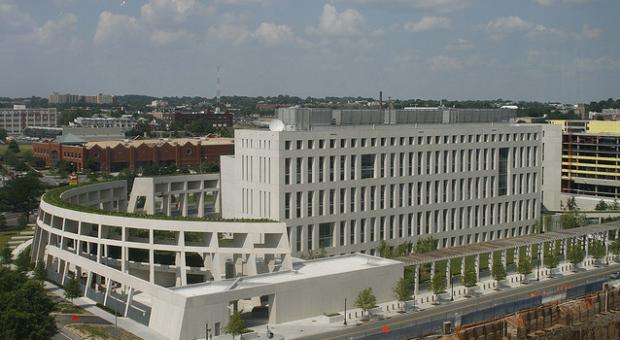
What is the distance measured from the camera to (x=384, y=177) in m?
68.8

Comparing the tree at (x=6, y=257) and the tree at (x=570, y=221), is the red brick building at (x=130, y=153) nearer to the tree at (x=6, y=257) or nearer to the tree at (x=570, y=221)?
the tree at (x=6, y=257)

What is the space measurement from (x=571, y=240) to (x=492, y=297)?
21541 mm

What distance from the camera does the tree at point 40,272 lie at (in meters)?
59.9

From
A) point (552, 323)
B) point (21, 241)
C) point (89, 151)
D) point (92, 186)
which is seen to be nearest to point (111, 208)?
point (92, 186)

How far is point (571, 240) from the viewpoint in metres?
76.1

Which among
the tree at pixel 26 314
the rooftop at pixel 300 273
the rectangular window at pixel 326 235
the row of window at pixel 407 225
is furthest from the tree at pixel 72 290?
the rectangular window at pixel 326 235

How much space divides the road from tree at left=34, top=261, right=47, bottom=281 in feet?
81.1

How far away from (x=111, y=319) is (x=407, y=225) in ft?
99.5

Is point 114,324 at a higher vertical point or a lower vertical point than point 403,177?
lower

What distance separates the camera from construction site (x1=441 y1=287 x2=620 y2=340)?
150ft

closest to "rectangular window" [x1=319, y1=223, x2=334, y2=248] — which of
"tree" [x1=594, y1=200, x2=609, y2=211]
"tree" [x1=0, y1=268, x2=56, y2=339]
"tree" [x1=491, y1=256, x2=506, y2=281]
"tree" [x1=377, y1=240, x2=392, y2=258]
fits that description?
"tree" [x1=377, y1=240, x2=392, y2=258]

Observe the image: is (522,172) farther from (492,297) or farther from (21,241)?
(21,241)

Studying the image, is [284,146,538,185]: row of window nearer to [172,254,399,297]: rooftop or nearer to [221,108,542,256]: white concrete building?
[221,108,542,256]: white concrete building

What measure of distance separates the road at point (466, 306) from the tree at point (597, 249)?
1370 mm
